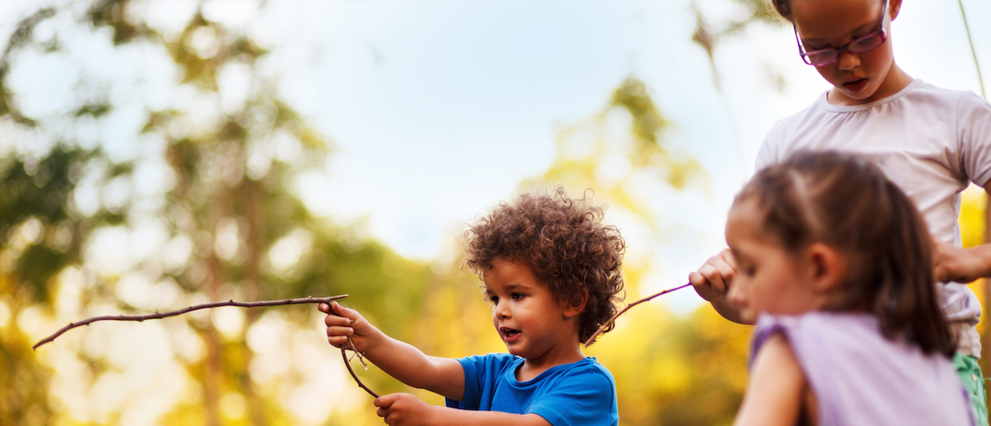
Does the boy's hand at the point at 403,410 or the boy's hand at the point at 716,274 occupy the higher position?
the boy's hand at the point at 716,274

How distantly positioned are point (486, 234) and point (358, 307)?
10.4m

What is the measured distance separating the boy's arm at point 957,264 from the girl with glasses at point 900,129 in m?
0.13

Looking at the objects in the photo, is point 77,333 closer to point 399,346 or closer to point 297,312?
point 297,312

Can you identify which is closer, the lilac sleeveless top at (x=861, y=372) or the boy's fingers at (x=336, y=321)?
the lilac sleeveless top at (x=861, y=372)

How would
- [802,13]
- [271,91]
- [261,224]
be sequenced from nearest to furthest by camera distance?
[802,13] → [271,91] → [261,224]

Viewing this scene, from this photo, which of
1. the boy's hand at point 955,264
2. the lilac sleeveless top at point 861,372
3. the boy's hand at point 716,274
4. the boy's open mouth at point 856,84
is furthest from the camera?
the boy's open mouth at point 856,84

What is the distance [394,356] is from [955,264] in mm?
1300

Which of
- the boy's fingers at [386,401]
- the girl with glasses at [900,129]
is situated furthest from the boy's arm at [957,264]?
the boy's fingers at [386,401]

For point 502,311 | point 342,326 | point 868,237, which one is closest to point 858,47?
point 868,237

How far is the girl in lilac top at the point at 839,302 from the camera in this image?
0.90m

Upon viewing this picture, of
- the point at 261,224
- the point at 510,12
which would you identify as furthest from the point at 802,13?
the point at 510,12

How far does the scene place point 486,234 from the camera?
2.13 metres

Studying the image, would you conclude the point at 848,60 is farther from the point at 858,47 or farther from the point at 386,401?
the point at 386,401

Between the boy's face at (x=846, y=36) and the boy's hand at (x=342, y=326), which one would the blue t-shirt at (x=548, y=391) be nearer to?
the boy's hand at (x=342, y=326)
